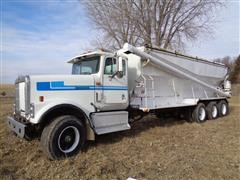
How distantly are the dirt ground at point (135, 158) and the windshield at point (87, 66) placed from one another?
83.9 inches

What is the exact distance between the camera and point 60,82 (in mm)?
5488

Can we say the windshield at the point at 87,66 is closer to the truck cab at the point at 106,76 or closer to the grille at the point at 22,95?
the truck cab at the point at 106,76

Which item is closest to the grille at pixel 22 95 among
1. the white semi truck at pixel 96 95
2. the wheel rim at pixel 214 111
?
the white semi truck at pixel 96 95

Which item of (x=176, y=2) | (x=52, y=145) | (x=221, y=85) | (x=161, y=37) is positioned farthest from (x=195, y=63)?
(x=176, y=2)

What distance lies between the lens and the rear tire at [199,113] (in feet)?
33.0

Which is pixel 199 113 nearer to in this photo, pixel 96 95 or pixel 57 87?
pixel 96 95

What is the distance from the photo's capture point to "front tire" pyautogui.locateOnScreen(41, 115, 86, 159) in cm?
499

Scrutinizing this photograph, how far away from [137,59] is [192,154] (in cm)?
353

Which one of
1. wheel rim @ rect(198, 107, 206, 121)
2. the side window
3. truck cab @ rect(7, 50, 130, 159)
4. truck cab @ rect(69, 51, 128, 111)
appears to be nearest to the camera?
truck cab @ rect(7, 50, 130, 159)

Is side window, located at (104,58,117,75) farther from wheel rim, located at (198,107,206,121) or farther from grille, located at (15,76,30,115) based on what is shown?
wheel rim, located at (198,107,206,121)

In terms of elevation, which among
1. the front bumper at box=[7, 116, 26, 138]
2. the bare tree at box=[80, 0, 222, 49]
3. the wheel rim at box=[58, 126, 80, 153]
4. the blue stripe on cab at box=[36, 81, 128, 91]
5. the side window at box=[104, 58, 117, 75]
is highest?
the bare tree at box=[80, 0, 222, 49]

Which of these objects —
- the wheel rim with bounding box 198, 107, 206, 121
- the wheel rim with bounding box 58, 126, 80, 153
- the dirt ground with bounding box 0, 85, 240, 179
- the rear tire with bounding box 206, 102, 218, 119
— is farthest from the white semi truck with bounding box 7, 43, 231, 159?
the rear tire with bounding box 206, 102, 218, 119

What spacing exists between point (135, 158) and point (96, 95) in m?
2.02

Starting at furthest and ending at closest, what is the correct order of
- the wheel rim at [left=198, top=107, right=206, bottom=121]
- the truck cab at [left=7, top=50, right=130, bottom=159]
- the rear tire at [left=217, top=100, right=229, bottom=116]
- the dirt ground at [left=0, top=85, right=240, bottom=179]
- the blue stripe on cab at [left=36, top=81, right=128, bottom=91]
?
the rear tire at [left=217, top=100, right=229, bottom=116] < the wheel rim at [left=198, top=107, right=206, bottom=121] < the blue stripe on cab at [left=36, top=81, right=128, bottom=91] < the truck cab at [left=7, top=50, right=130, bottom=159] < the dirt ground at [left=0, top=85, right=240, bottom=179]
